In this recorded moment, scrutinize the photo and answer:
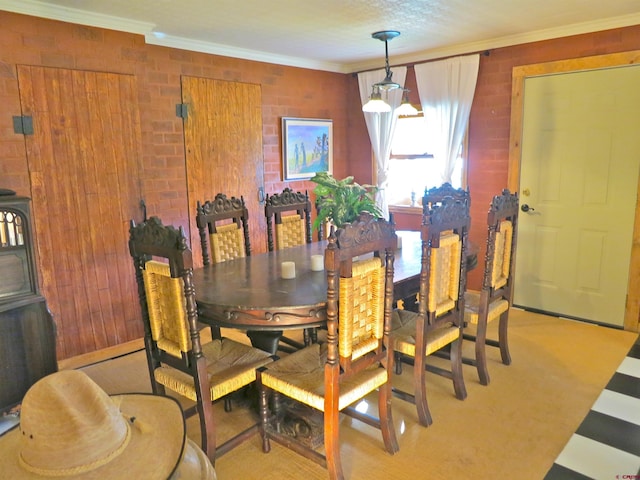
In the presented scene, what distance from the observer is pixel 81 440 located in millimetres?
941

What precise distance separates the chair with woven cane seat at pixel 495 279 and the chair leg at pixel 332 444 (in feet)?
4.27

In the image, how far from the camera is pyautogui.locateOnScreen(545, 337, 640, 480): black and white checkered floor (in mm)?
2135

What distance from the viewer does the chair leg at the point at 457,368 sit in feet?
9.07

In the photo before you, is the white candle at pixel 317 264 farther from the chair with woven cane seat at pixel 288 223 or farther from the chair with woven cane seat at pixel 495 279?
the chair with woven cane seat at pixel 495 279

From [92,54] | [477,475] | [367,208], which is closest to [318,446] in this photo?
[477,475]

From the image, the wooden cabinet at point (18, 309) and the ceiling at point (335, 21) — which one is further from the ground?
the ceiling at point (335, 21)

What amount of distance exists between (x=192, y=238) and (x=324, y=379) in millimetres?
2417

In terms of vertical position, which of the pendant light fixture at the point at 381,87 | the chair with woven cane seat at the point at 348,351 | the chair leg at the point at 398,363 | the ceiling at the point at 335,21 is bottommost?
the chair leg at the point at 398,363

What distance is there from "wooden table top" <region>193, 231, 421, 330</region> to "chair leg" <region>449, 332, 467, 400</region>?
41 centimetres

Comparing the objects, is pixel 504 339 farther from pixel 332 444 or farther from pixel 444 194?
pixel 332 444

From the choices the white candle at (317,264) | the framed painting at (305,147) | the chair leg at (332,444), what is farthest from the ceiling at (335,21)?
the chair leg at (332,444)

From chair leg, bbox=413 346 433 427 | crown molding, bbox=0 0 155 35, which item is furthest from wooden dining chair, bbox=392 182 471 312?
crown molding, bbox=0 0 155 35

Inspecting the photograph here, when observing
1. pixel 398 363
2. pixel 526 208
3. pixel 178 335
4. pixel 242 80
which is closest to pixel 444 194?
pixel 526 208

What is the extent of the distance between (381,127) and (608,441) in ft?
11.7
